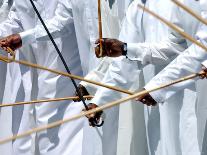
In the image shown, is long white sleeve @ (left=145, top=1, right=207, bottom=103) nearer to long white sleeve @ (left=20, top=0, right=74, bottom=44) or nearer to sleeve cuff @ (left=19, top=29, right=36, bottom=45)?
long white sleeve @ (left=20, top=0, right=74, bottom=44)

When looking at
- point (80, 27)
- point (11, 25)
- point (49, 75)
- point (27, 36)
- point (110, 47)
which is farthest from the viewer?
point (11, 25)

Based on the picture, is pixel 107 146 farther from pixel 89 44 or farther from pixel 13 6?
pixel 13 6

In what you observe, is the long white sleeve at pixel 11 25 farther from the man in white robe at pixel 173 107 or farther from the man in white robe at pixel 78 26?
the man in white robe at pixel 173 107

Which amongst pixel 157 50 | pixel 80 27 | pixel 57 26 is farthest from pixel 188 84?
pixel 57 26

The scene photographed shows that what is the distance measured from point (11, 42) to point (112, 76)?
0.80 metres

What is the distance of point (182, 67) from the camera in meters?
2.49

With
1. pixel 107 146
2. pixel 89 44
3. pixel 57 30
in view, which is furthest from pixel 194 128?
pixel 57 30

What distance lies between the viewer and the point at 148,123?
291cm

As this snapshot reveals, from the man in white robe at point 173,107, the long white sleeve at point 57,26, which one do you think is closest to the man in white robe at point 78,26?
the long white sleeve at point 57,26

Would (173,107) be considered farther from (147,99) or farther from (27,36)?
(27,36)

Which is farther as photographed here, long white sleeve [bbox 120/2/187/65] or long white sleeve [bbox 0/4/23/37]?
long white sleeve [bbox 0/4/23/37]

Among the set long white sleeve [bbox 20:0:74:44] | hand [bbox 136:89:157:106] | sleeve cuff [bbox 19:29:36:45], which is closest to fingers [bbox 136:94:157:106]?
hand [bbox 136:89:157:106]

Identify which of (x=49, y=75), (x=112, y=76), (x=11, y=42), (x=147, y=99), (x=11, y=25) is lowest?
(x=147, y=99)

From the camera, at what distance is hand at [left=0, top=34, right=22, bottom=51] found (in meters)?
3.35
